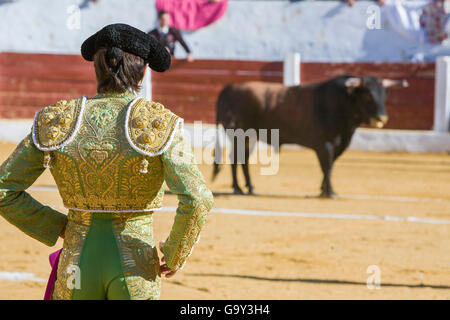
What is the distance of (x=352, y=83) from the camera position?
303 inches

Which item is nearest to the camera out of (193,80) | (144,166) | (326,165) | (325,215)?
(144,166)

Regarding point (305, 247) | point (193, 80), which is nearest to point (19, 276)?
point (305, 247)

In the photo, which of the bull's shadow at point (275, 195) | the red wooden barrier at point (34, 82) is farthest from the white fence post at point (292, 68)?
the bull's shadow at point (275, 195)

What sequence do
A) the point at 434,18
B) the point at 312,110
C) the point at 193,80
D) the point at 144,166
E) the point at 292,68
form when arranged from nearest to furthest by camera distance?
the point at 144,166, the point at 312,110, the point at 434,18, the point at 292,68, the point at 193,80

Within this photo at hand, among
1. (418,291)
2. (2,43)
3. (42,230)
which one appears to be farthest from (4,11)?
(42,230)

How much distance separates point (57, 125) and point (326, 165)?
5.93 metres

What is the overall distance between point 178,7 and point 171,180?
1070 cm

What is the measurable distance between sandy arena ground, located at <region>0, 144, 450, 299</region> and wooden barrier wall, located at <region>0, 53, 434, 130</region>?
3227mm

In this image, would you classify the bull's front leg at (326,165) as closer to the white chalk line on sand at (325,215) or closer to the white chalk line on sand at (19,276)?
the white chalk line on sand at (325,215)

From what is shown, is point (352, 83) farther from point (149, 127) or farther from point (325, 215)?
point (149, 127)

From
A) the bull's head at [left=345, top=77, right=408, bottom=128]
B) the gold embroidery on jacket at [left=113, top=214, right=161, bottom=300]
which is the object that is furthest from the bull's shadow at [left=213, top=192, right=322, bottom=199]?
the gold embroidery on jacket at [left=113, top=214, right=161, bottom=300]

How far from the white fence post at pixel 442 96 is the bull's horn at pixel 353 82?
13.0 feet

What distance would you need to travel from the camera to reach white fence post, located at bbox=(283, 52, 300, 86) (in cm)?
1177

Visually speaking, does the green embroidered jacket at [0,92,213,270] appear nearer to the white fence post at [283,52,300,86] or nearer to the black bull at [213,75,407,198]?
the black bull at [213,75,407,198]
